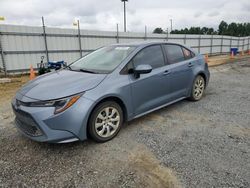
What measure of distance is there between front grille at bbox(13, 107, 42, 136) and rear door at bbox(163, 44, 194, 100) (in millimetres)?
2636

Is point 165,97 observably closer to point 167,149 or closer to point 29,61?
point 167,149

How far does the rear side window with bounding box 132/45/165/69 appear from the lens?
352cm

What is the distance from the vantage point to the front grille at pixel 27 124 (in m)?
2.58

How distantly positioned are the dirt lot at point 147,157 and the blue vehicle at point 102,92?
0.28 meters

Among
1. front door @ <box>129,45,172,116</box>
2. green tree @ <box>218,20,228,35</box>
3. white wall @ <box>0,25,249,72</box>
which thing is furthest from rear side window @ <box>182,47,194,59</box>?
green tree @ <box>218,20,228,35</box>

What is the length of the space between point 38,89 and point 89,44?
1051 cm

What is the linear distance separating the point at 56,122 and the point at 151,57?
2.15m

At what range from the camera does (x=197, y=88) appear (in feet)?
16.0

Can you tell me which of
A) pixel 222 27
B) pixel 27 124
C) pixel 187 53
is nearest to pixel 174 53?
pixel 187 53

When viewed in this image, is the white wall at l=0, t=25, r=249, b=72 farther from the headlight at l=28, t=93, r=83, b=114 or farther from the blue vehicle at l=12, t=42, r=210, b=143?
the headlight at l=28, t=93, r=83, b=114

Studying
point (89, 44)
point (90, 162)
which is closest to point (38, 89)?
point (90, 162)

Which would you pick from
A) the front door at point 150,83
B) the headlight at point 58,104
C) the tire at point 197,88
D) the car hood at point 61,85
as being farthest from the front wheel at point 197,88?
the headlight at point 58,104

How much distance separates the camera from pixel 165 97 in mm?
3967

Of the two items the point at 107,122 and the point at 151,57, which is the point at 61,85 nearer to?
the point at 107,122
